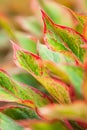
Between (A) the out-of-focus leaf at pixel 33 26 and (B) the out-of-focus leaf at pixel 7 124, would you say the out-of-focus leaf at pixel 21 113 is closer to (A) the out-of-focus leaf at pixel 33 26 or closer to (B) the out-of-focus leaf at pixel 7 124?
(B) the out-of-focus leaf at pixel 7 124

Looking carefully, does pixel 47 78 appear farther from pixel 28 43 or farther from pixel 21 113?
pixel 28 43

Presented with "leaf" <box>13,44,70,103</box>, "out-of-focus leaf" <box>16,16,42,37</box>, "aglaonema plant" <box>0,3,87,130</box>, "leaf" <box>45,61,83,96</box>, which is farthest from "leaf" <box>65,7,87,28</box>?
"out-of-focus leaf" <box>16,16,42,37</box>

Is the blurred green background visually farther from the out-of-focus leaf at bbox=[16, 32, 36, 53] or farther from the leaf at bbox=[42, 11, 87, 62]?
the leaf at bbox=[42, 11, 87, 62]

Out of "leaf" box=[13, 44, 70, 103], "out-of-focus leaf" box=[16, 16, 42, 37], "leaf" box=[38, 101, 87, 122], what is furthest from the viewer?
"out-of-focus leaf" box=[16, 16, 42, 37]

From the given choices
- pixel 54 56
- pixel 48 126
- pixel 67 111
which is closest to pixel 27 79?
pixel 54 56

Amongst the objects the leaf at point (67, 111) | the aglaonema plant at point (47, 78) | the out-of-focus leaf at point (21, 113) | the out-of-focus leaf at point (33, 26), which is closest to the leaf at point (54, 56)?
the aglaonema plant at point (47, 78)

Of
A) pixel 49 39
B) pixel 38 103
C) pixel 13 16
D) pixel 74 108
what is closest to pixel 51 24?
pixel 49 39
